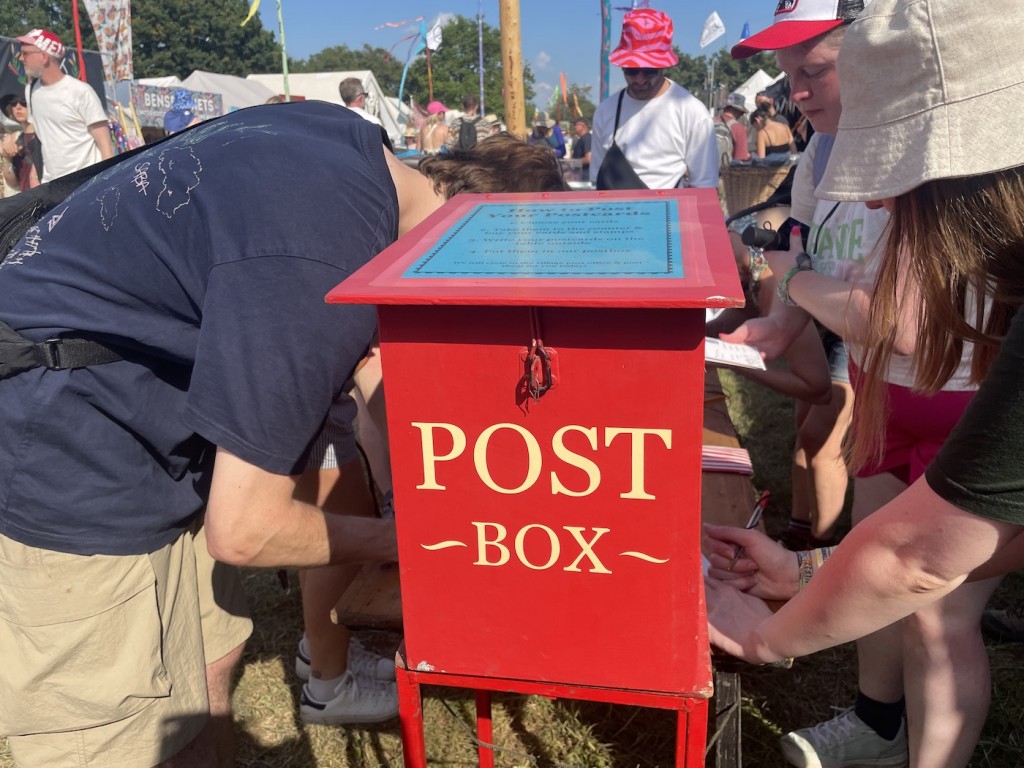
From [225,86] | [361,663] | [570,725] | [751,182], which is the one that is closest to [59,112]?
[751,182]

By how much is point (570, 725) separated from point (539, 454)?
4.61 feet

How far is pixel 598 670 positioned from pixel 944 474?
52 centimetres

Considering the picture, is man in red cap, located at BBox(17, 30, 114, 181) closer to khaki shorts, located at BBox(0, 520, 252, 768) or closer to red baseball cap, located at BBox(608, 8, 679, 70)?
red baseball cap, located at BBox(608, 8, 679, 70)

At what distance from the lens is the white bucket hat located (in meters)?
0.75

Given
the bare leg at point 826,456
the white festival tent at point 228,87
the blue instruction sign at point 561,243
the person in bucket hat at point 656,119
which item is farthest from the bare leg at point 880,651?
the white festival tent at point 228,87

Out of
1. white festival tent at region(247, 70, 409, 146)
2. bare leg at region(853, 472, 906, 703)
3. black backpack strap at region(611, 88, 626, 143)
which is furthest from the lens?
white festival tent at region(247, 70, 409, 146)

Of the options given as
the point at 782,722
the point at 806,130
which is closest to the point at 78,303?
the point at 782,722

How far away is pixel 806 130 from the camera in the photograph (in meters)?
3.21

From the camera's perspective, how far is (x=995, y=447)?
724mm

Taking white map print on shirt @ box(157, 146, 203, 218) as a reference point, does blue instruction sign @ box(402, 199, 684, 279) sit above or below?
below

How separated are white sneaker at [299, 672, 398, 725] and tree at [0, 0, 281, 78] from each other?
2106 inches

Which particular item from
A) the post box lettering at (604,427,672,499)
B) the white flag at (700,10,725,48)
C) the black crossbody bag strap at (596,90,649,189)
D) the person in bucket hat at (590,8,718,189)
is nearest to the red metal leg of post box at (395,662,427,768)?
the post box lettering at (604,427,672,499)

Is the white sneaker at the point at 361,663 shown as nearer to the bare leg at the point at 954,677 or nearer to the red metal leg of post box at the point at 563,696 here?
the red metal leg of post box at the point at 563,696

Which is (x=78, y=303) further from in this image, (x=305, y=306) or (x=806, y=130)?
(x=806, y=130)
